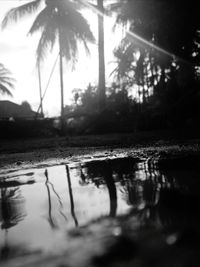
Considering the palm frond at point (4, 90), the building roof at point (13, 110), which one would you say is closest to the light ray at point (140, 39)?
the palm frond at point (4, 90)

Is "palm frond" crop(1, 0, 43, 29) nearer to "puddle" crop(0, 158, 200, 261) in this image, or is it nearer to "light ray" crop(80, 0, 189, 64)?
"light ray" crop(80, 0, 189, 64)

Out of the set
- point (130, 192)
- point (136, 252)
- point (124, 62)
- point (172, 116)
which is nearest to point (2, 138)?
point (172, 116)

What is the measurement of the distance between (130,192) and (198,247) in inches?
50.8

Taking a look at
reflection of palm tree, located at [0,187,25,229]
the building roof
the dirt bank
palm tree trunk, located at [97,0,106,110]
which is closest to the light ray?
palm tree trunk, located at [97,0,106,110]

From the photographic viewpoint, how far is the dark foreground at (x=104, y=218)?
1.41 meters

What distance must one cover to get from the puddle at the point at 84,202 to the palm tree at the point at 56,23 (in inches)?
433

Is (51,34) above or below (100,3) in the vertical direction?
below

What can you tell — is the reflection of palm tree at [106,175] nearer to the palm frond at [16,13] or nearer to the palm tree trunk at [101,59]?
the palm tree trunk at [101,59]

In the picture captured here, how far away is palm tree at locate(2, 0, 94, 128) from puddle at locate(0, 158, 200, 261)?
1099 cm

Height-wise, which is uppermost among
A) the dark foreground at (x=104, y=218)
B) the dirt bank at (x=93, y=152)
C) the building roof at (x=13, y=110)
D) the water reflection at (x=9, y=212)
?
the building roof at (x=13, y=110)

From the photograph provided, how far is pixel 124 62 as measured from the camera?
57.0 feet

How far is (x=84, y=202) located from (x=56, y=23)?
45.4 ft

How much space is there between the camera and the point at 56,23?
47.5ft

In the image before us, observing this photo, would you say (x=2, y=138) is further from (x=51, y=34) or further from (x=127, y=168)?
(x=127, y=168)
